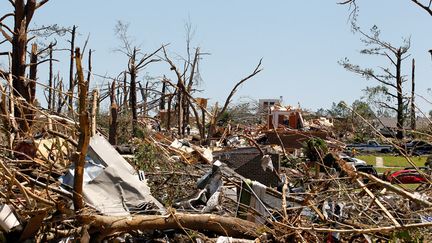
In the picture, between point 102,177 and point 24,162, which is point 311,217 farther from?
point 24,162

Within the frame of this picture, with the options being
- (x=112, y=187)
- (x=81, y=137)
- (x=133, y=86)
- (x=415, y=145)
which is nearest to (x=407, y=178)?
(x=415, y=145)

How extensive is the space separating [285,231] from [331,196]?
892 mm

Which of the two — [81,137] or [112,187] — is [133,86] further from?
[81,137]

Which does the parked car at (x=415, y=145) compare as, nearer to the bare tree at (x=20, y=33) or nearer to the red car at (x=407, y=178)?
the red car at (x=407, y=178)

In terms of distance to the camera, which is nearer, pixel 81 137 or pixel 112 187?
pixel 81 137

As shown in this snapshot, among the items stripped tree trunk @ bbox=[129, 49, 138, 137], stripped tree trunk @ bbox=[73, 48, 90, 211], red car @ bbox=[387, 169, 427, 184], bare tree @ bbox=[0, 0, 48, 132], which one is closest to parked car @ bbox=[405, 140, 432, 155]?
red car @ bbox=[387, 169, 427, 184]

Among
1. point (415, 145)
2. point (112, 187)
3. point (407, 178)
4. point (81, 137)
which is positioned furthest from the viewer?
point (407, 178)

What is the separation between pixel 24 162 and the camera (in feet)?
25.7

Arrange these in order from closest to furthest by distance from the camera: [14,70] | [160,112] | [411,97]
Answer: [411,97] → [14,70] → [160,112]

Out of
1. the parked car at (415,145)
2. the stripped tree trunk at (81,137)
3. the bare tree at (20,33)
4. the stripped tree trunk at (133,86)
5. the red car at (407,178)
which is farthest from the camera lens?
the stripped tree trunk at (133,86)

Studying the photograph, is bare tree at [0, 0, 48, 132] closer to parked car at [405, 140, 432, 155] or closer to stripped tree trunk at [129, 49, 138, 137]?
parked car at [405, 140, 432, 155]

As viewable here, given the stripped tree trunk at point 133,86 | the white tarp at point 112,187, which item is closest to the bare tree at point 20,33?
the white tarp at point 112,187

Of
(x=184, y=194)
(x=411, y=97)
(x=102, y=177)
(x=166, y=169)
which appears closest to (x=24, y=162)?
(x=102, y=177)

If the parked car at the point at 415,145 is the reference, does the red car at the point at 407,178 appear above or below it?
below
